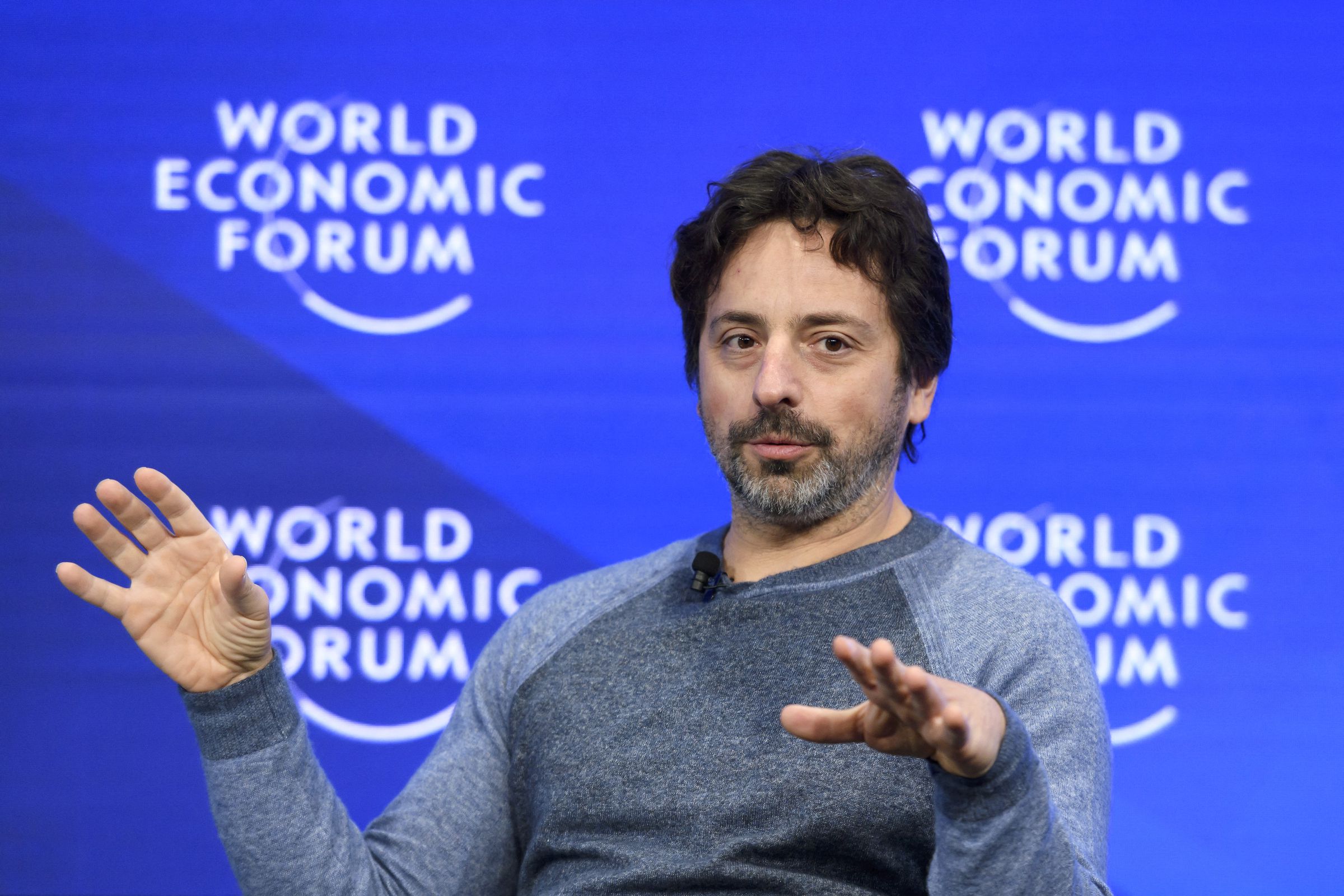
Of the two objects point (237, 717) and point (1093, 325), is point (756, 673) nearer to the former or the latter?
point (237, 717)

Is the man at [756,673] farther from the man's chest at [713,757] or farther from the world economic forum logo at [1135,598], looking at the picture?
the world economic forum logo at [1135,598]

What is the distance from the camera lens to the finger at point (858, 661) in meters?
0.80

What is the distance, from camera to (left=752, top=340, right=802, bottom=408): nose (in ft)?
4.42

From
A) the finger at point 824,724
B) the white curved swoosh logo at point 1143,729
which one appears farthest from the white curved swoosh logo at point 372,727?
the finger at point 824,724

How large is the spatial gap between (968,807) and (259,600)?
0.65 metres

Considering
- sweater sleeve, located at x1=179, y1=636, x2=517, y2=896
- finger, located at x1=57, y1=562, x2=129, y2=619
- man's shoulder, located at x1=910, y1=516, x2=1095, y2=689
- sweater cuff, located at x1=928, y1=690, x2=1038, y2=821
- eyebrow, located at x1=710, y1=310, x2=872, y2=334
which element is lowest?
sweater sleeve, located at x1=179, y1=636, x2=517, y2=896

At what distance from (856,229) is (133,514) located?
840 millimetres

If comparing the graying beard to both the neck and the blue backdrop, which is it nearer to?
the neck

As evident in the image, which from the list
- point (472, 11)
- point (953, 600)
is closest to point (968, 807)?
point (953, 600)

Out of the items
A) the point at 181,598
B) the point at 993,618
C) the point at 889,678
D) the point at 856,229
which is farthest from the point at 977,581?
→ the point at 181,598

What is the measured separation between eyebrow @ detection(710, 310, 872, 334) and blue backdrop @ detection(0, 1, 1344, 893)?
2.12 ft

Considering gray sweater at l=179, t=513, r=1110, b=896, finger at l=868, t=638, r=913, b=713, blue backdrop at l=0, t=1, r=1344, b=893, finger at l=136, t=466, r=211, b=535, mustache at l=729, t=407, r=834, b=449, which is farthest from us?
blue backdrop at l=0, t=1, r=1344, b=893

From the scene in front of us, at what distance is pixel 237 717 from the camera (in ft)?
3.71

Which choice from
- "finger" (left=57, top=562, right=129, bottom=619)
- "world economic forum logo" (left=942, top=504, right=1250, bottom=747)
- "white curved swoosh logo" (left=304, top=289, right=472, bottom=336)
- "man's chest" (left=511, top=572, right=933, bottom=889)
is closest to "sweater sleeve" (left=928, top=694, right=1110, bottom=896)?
"man's chest" (left=511, top=572, right=933, bottom=889)
